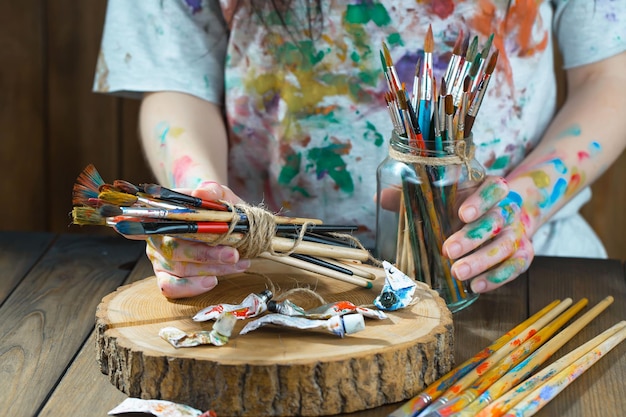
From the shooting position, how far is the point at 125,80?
111cm

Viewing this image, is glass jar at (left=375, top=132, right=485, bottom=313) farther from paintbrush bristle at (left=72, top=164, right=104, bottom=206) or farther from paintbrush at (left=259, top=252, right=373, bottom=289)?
paintbrush bristle at (left=72, top=164, right=104, bottom=206)

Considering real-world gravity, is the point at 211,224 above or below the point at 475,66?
below

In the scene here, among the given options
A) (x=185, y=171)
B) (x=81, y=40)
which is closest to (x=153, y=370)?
(x=185, y=171)

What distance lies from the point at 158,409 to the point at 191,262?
0.50 feet

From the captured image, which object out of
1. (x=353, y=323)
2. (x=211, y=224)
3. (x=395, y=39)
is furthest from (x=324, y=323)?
(x=395, y=39)

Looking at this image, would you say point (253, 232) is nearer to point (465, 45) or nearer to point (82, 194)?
point (82, 194)

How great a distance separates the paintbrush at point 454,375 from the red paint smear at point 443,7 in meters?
0.37

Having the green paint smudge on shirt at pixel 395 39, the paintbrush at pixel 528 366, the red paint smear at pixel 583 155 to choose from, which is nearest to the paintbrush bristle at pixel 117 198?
the paintbrush at pixel 528 366

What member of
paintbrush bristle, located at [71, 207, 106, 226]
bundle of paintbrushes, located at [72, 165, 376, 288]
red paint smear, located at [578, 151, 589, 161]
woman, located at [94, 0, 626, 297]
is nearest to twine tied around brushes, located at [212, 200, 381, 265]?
bundle of paintbrushes, located at [72, 165, 376, 288]

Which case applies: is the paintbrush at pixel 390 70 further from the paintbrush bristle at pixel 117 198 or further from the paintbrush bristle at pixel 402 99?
the paintbrush bristle at pixel 117 198

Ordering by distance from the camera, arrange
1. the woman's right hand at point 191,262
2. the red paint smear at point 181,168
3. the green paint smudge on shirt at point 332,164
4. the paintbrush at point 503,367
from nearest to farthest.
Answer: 1. the paintbrush at point 503,367
2. the woman's right hand at point 191,262
3. the red paint smear at point 181,168
4. the green paint smudge on shirt at point 332,164

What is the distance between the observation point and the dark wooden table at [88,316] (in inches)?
27.6

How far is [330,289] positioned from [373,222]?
29 centimetres

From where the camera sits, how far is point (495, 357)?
29.6 inches
